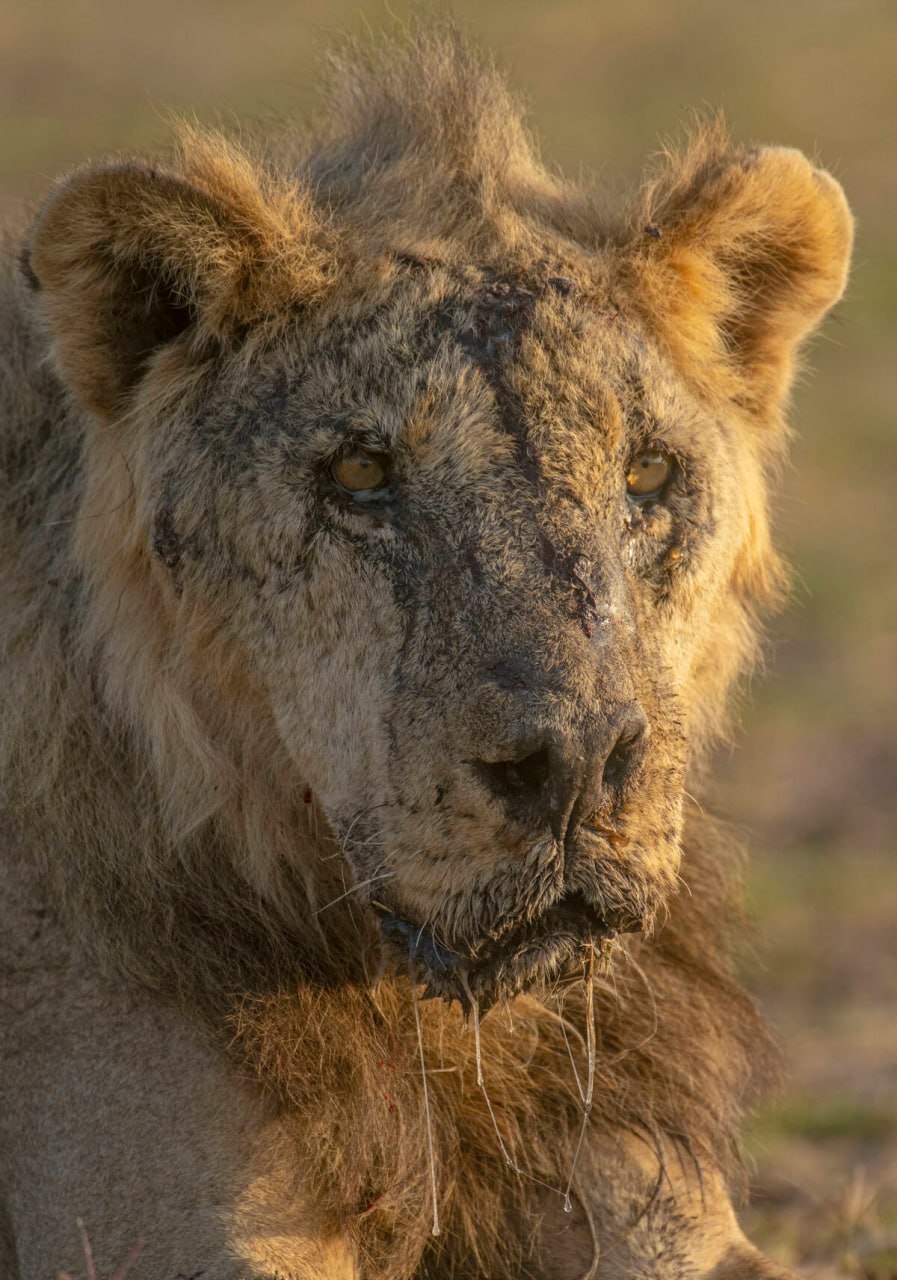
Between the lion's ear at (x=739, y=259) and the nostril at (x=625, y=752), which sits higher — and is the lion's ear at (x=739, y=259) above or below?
above

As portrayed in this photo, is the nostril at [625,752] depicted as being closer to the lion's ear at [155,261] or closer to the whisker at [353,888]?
the whisker at [353,888]

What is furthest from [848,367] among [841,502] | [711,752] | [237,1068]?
[237,1068]

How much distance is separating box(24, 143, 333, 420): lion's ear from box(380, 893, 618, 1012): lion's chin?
1174 mm

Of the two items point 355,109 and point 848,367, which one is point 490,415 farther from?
point 848,367

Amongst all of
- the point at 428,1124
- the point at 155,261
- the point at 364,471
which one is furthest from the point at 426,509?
the point at 428,1124

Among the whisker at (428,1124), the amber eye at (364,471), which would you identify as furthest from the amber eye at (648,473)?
the whisker at (428,1124)

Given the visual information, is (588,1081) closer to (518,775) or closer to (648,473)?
(518,775)

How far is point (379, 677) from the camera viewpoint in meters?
3.32

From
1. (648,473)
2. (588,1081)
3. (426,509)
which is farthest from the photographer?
(588,1081)

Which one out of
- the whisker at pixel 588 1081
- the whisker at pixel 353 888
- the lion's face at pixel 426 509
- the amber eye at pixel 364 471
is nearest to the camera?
the lion's face at pixel 426 509

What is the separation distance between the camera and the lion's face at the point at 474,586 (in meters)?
3.09

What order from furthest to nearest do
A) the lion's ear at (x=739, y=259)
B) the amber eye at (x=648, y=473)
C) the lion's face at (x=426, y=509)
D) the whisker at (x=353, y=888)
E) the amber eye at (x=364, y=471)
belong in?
the lion's ear at (x=739, y=259)
the amber eye at (x=648, y=473)
the amber eye at (x=364, y=471)
the whisker at (x=353, y=888)
the lion's face at (x=426, y=509)

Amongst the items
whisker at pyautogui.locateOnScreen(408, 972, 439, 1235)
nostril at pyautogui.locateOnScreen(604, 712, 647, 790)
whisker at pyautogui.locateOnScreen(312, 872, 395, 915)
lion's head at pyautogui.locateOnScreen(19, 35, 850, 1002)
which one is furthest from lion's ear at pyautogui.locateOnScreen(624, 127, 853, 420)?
whisker at pyautogui.locateOnScreen(408, 972, 439, 1235)

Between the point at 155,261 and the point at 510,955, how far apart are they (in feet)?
4.74
